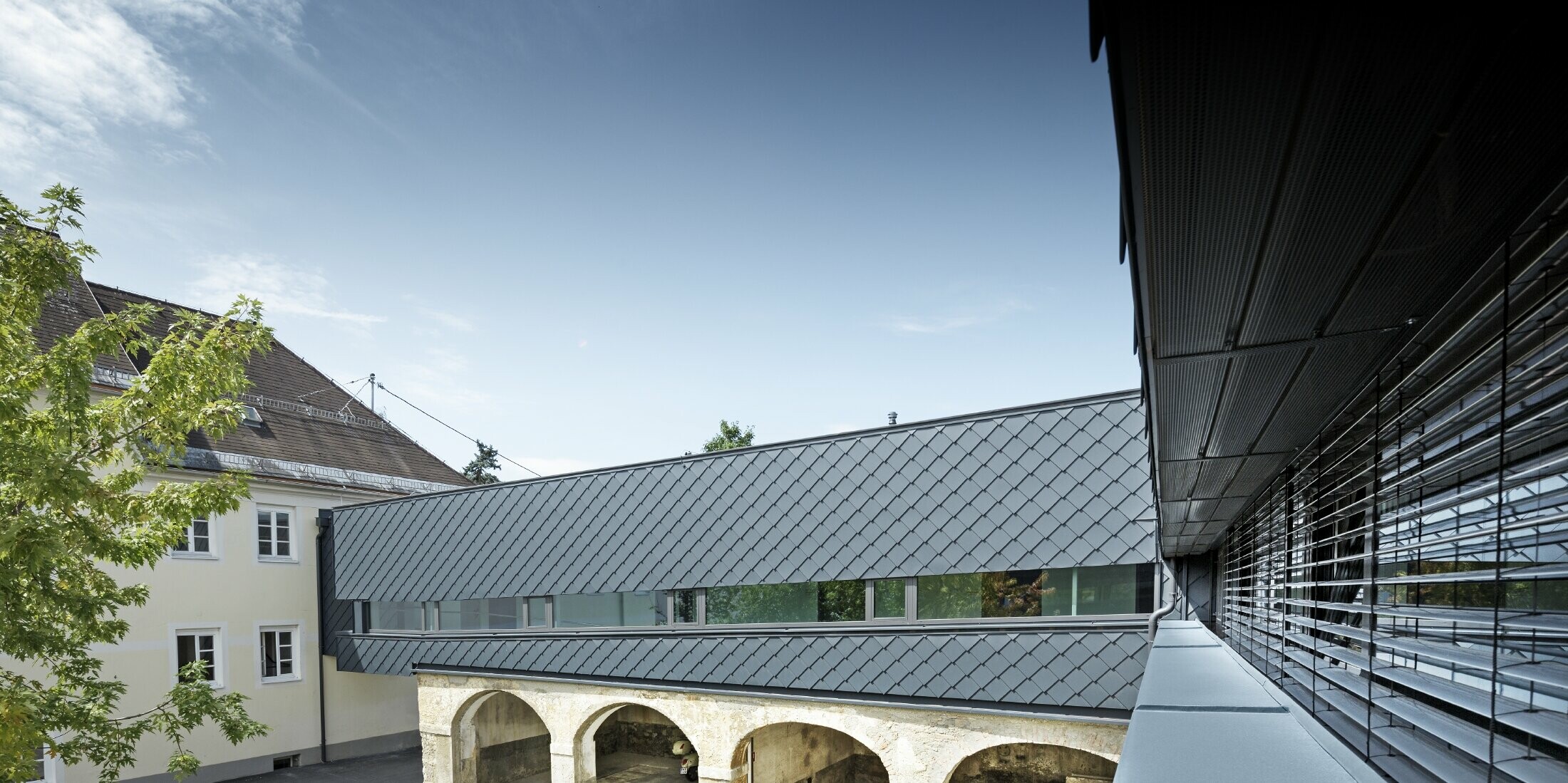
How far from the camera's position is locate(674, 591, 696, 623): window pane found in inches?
451

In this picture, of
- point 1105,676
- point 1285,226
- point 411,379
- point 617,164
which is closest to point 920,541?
point 1105,676

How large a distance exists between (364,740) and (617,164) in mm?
15251

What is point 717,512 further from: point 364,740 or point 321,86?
point 364,740

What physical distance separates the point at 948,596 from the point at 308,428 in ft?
52.8

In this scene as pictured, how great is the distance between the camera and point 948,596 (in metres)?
9.45

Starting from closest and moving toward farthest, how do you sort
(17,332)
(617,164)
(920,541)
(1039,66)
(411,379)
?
1. (1039,66)
2. (17,332)
3. (617,164)
4. (920,541)
5. (411,379)

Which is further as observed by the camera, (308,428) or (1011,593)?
(308,428)

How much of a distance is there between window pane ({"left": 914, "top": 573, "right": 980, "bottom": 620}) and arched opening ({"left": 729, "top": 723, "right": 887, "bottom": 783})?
342 cm

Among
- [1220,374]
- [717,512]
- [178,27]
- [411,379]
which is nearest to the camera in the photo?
[1220,374]

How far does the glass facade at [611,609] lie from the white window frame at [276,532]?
7839 millimetres

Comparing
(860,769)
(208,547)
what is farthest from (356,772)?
(860,769)

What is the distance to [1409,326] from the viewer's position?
1.69 m

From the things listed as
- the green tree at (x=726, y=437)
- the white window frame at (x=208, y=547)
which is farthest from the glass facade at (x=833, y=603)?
the green tree at (x=726, y=437)

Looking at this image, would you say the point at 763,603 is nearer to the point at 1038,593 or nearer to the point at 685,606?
the point at 685,606
